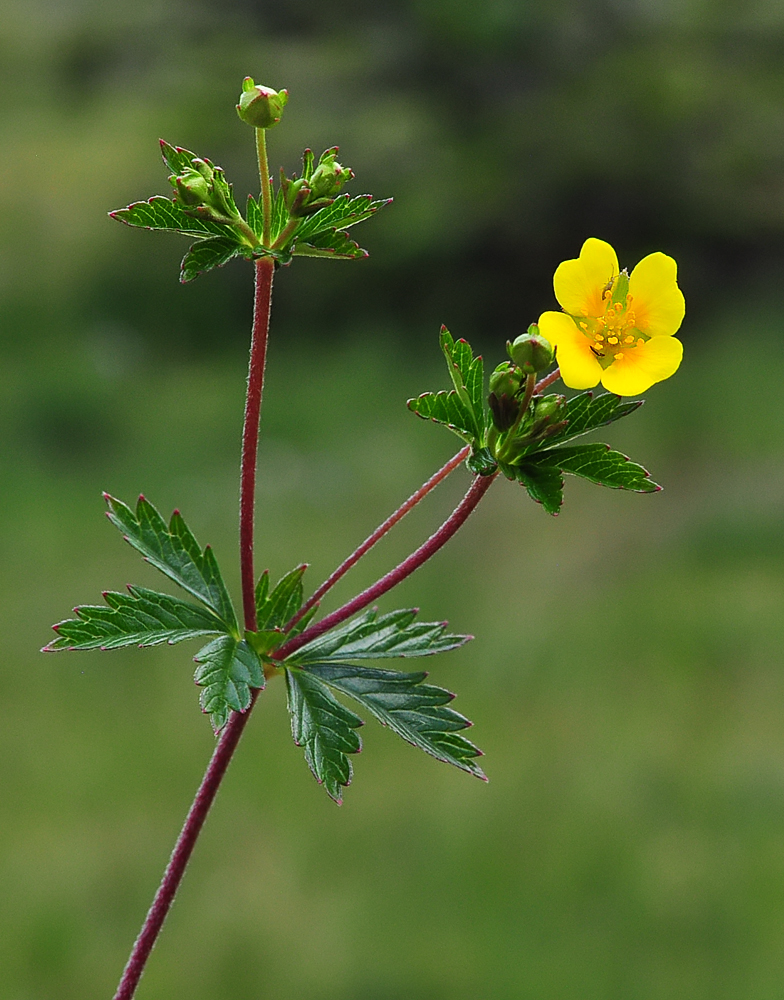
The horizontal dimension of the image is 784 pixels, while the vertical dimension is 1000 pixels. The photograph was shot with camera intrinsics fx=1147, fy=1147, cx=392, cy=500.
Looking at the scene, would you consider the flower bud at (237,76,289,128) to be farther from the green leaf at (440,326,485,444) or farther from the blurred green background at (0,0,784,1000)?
the blurred green background at (0,0,784,1000)

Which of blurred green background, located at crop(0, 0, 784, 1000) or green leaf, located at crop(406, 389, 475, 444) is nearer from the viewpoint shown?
green leaf, located at crop(406, 389, 475, 444)

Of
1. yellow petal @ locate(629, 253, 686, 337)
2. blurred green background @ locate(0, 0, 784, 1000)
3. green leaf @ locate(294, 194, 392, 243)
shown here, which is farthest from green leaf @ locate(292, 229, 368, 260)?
blurred green background @ locate(0, 0, 784, 1000)

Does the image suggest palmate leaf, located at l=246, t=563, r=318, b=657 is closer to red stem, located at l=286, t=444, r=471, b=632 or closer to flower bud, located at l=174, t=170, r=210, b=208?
red stem, located at l=286, t=444, r=471, b=632

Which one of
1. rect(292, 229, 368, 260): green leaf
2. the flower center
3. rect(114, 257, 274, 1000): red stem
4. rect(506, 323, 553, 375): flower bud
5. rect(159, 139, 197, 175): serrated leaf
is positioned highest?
rect(159, 139, 197, 175): serrated leaf

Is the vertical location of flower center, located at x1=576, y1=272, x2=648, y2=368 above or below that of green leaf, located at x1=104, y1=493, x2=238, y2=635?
above

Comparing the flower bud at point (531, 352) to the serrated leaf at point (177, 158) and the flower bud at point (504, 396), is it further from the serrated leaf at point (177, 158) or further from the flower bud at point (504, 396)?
the serrated leaf at point (177, 158)

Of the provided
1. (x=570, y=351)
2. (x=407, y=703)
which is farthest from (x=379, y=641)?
(x=570, y=351)

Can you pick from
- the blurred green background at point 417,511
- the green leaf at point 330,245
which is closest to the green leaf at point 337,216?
the green leaf at point 330,245
